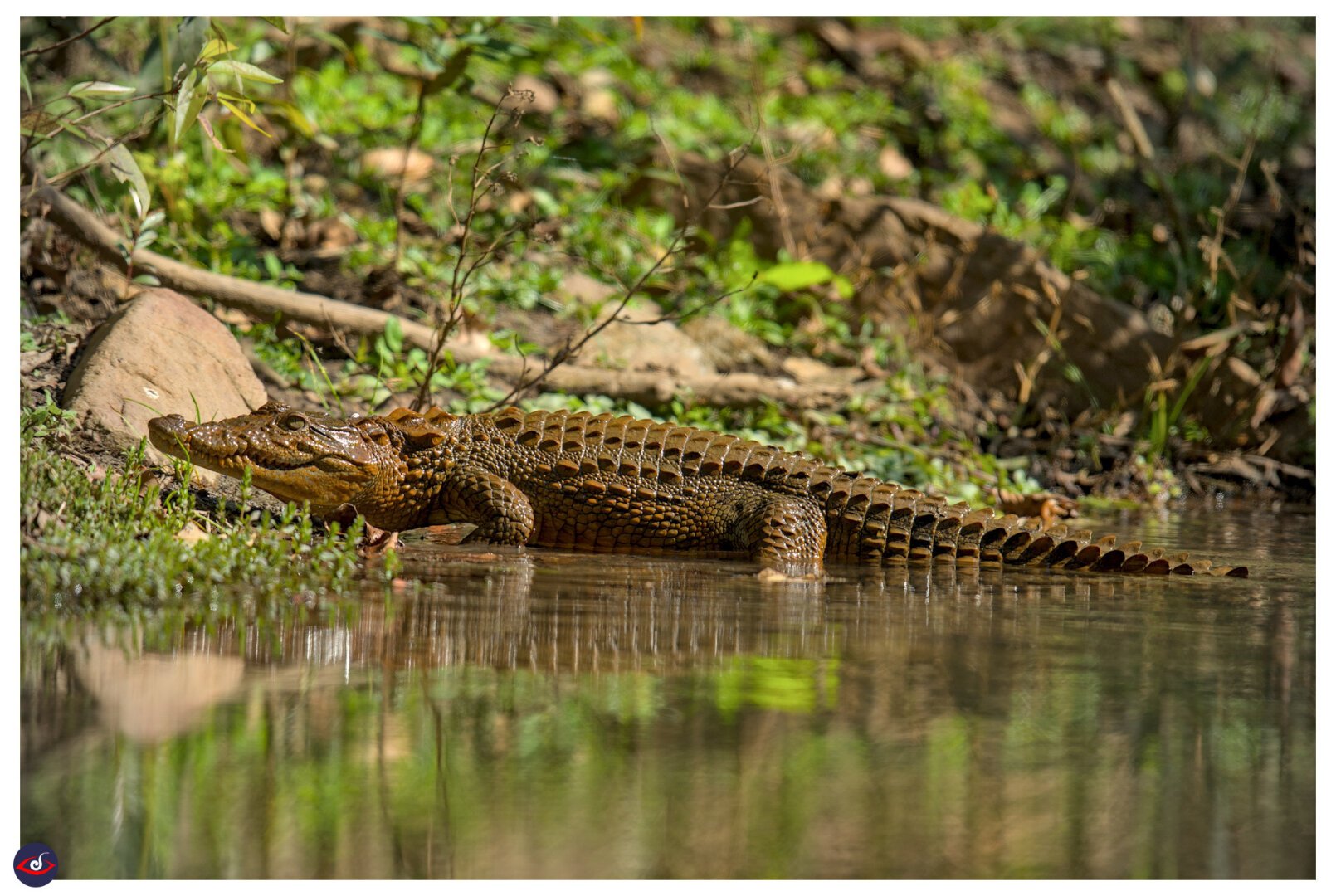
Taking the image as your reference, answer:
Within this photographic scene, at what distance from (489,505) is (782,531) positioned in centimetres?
118

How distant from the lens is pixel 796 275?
8.57 m

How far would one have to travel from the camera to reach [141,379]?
511 cm

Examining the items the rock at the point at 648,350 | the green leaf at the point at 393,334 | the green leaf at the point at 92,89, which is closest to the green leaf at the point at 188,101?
the green leaf at the point at 92,89

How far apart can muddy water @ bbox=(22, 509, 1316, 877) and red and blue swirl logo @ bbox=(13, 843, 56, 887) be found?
1.0 inches

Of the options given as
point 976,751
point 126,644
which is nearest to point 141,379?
point 126,644

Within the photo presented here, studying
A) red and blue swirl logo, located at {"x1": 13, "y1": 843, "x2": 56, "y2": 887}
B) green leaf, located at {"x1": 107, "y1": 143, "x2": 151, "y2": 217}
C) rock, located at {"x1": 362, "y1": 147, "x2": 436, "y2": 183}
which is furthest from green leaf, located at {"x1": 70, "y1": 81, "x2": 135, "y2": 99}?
rock, located at {"x1": 362, "y1": 147, "x2": 436, "y2": 183}

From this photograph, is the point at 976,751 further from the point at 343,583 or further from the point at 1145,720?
the point at 343,583

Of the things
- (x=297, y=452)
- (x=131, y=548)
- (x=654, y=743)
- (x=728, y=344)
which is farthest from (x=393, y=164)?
(x=654, y=743)

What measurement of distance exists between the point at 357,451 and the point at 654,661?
7.75ft

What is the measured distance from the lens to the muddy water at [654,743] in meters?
2.15

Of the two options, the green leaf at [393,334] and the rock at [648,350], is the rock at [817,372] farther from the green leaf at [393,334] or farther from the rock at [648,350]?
the green leaf at [393,334]

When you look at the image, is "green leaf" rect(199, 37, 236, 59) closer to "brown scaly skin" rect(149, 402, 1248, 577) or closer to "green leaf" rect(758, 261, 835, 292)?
"brown scaly skin" rect(149, 402, 1248, 577)

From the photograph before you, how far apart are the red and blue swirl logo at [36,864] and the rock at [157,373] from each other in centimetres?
273

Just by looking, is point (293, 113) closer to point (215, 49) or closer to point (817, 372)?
point (215, 49)
